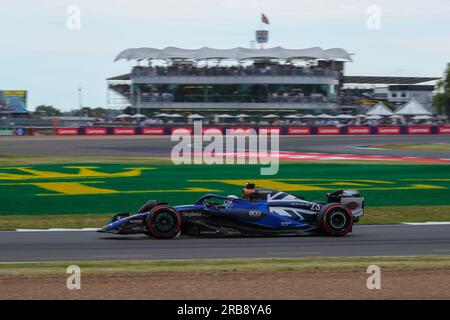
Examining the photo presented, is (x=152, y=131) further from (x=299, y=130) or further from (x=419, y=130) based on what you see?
(x=419, y=130)

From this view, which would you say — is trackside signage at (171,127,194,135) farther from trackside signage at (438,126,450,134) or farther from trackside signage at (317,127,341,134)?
trackside signage at (438,126,450,134)

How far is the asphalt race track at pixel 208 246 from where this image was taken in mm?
A: 12727

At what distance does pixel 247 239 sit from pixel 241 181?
33.0 feet

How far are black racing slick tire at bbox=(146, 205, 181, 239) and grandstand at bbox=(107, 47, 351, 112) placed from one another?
220ft

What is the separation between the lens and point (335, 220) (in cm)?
1488

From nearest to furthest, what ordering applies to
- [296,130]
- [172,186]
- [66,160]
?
1. [172,186]
2. [66,160]
3. [296,130]

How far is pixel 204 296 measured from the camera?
9.09 meters

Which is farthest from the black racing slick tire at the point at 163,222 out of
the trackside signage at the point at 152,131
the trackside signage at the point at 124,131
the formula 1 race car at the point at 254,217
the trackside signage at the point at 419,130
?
the trackside signage at the point at 419,130

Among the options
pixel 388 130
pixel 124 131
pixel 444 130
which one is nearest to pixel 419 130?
pixel 444 130

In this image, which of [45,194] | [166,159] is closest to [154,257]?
[45,194]

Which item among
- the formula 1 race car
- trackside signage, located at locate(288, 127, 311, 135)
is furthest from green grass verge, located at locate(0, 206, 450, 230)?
trackside signage, located at locate(288, 127, 311, 135)

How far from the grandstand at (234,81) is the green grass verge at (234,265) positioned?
69.3 metres

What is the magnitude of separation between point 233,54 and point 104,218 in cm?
6621

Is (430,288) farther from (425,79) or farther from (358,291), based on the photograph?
(425,79)
